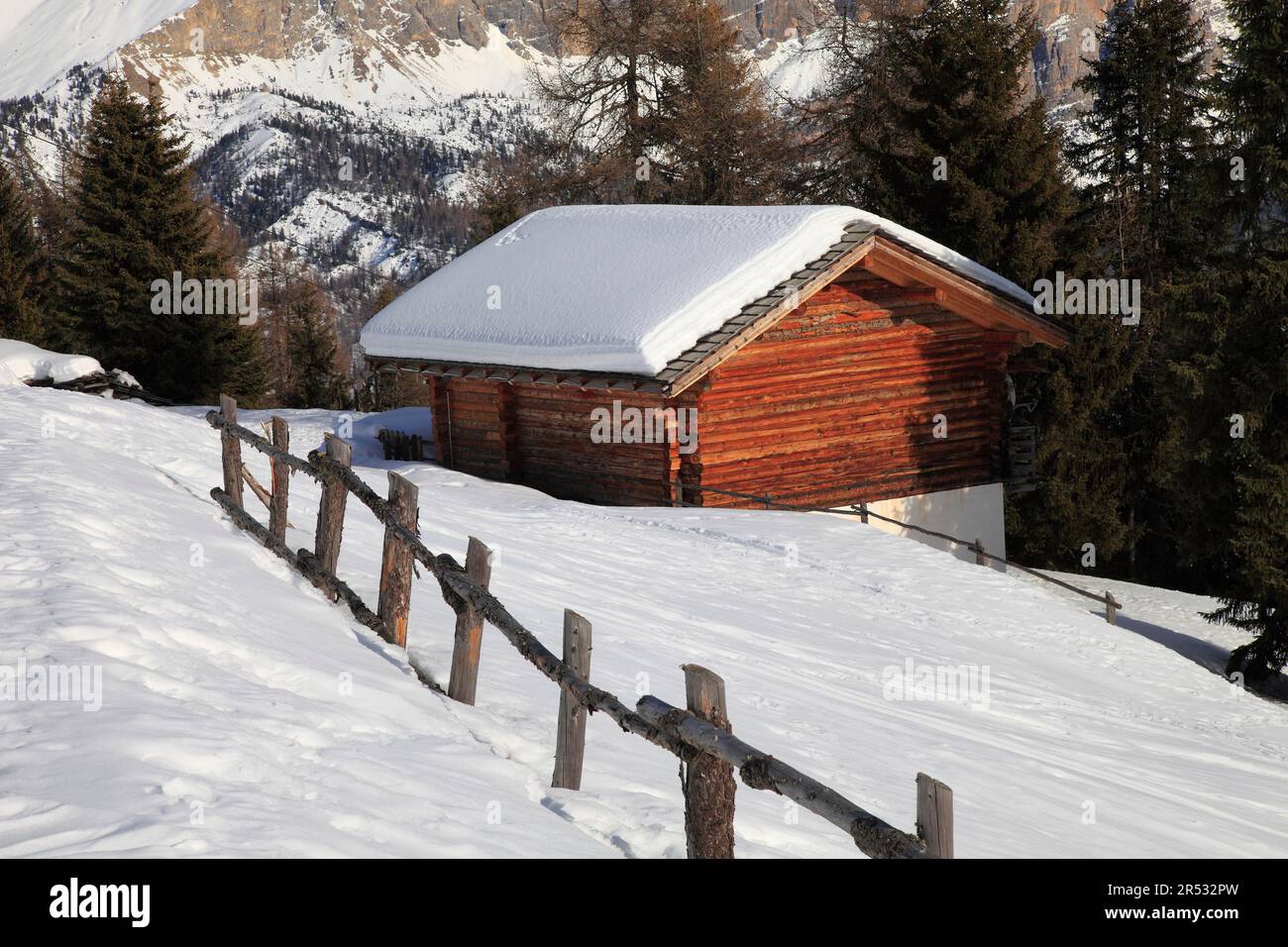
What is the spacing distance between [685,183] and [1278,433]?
2149cm

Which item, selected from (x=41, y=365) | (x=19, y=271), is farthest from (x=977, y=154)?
(x=19, y=271)

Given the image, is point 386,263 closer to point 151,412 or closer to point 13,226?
point 13,226

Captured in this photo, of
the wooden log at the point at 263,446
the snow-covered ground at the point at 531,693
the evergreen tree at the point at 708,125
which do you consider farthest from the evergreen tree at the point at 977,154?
the wooden log at the point at 263,446

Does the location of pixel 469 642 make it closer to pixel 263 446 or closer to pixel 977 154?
pixel 263 446

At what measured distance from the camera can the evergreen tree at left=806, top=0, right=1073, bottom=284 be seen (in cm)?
2484

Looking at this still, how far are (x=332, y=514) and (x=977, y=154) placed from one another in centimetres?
2120

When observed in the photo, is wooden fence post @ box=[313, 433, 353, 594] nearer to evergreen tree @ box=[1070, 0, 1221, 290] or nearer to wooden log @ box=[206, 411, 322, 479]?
wooden log @ box=[206, 411, 322, 479]

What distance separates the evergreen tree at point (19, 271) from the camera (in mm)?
34312

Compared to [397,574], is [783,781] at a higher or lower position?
lower

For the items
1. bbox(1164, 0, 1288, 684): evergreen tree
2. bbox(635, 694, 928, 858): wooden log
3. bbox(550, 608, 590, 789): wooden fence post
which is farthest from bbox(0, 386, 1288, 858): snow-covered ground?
bbox(1164, 0, 1288, 684): evergreen tree

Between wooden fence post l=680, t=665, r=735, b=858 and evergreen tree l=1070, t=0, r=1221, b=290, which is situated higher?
evergreen tree l=1070, t=0, r=1221, b=290

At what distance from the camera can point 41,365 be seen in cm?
2273

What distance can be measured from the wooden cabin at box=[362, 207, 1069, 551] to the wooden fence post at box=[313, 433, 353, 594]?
25.1ft

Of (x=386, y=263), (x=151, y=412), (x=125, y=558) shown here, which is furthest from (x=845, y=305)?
(x=386, y=263)
